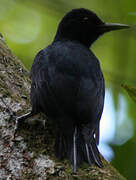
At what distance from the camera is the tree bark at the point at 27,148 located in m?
2.83

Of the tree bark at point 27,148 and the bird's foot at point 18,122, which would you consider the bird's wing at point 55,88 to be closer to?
the tree bark at point 27,148

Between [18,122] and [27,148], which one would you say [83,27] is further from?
[27,148]

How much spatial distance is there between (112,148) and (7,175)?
154 cm

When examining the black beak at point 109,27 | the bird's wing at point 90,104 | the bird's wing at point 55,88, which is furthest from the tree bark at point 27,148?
the black beak at point 109,27

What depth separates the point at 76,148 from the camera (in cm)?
323

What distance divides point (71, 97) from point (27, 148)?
0.72 metres

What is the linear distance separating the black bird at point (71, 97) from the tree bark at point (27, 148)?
0.09 m

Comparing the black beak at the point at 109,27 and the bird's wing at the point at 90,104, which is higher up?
the black beak at the point at 109,27

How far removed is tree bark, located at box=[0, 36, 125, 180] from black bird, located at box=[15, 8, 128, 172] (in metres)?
0.09

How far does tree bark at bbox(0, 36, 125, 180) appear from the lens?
111 inches

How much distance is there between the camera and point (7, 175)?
276 cm

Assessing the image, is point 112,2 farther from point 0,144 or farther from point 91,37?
point 0,144

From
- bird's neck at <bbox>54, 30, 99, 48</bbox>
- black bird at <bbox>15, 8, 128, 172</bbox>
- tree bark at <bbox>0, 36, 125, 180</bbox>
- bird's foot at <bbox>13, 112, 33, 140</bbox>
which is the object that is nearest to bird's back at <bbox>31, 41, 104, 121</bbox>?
black bird at <bbox>15, 8, 128, 172</bbox>

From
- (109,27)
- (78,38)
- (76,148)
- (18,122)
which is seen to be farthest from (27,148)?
(109,27)
